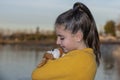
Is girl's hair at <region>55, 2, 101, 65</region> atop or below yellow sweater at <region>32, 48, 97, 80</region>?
atop

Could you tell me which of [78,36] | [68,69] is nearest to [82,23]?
[78,36]

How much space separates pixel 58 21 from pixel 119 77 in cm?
700

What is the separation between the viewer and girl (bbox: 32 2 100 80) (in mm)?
1395

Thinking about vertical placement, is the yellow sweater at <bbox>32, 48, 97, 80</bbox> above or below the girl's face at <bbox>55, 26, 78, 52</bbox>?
below

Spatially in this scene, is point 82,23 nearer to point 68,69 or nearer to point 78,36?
point 78,36

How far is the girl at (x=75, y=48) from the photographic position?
1.39 m

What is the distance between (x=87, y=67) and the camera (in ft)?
4.65

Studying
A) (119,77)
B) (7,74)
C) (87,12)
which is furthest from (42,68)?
(119,77)

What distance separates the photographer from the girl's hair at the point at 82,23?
57.3 inches

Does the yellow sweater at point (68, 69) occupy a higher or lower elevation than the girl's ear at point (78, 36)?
lower

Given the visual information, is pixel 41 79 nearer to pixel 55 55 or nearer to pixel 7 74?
pixel 55 55

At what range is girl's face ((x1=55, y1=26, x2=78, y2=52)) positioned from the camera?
144 centimetres

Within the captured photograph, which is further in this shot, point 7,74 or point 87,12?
point 7,74

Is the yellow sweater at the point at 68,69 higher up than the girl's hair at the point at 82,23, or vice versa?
the girl's hair at the point at 82,23
